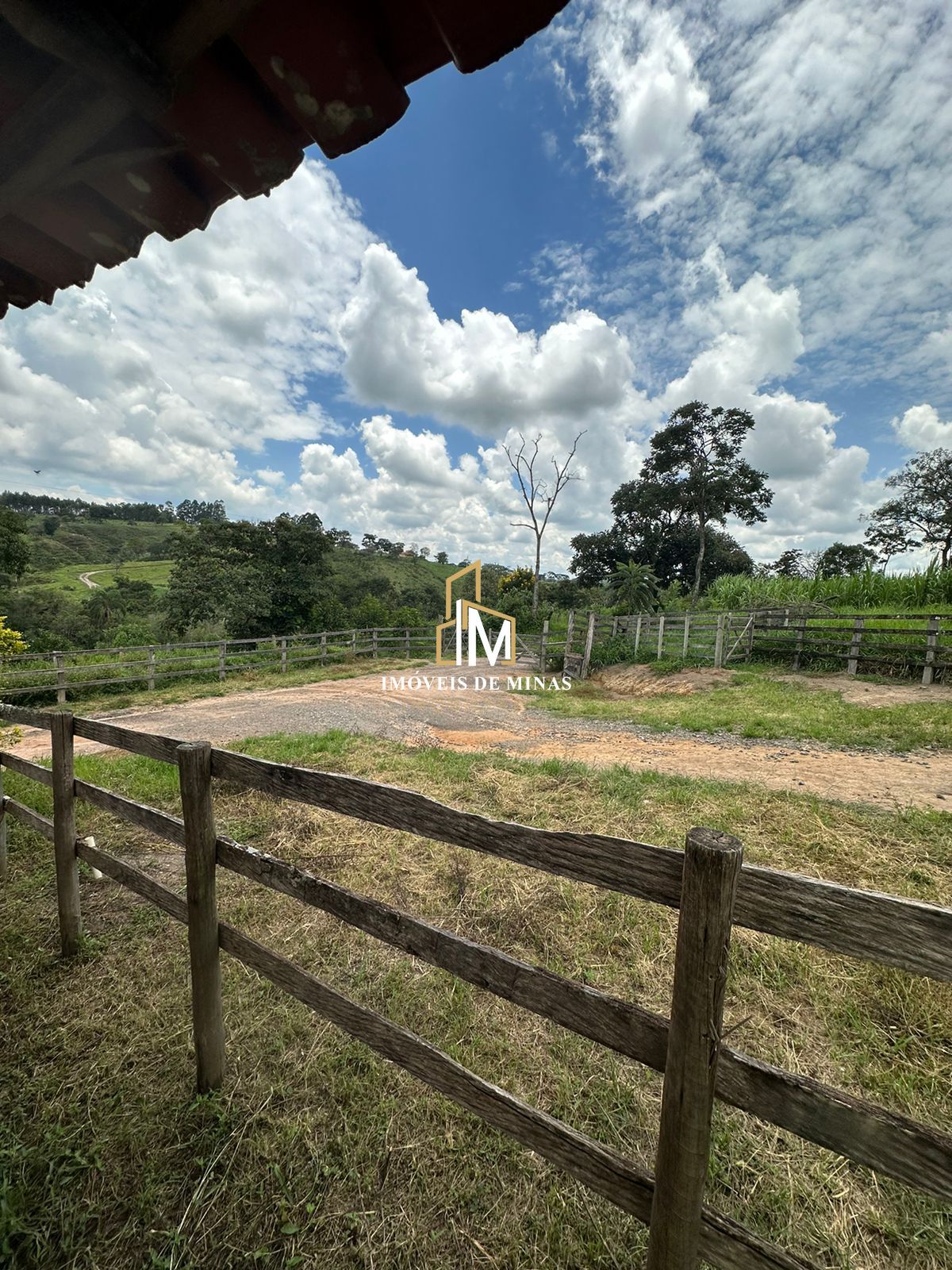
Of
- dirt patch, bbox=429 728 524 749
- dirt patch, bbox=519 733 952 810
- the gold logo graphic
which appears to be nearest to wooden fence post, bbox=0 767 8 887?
dirt patch, bbox=429 728 524 749

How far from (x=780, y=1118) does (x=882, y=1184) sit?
1.39 meters

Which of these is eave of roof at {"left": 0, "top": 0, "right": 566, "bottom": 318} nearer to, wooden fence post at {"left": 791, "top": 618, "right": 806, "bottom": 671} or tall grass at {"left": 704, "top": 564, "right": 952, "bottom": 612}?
wooden fence post at {"left": 791, "top": 618, "right": 806, "bottom": 671}

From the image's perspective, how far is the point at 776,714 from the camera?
887 cm

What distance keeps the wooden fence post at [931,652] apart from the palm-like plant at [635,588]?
10931 millimetres

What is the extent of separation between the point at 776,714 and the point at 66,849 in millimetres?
9841

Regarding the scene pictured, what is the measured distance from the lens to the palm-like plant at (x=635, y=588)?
20812 millimetres

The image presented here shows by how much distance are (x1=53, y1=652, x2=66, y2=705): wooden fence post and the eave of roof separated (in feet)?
41.7

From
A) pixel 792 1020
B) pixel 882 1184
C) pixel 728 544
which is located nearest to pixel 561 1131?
pixel 882 1184

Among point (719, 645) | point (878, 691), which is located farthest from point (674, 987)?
point (719, 645)

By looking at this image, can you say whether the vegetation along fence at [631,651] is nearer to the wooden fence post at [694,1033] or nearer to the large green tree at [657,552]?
the wooden fence post at [694,1033]

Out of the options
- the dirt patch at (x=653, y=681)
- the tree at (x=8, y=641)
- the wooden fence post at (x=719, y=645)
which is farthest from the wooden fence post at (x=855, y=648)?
the tree at (x=8, y=641)

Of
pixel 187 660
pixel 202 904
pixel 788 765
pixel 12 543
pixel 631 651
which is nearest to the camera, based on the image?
pixel 202 904

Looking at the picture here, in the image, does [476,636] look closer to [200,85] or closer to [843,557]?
[200,85]

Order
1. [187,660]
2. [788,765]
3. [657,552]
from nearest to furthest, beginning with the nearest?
[788,765], [187,660], [657,552]
